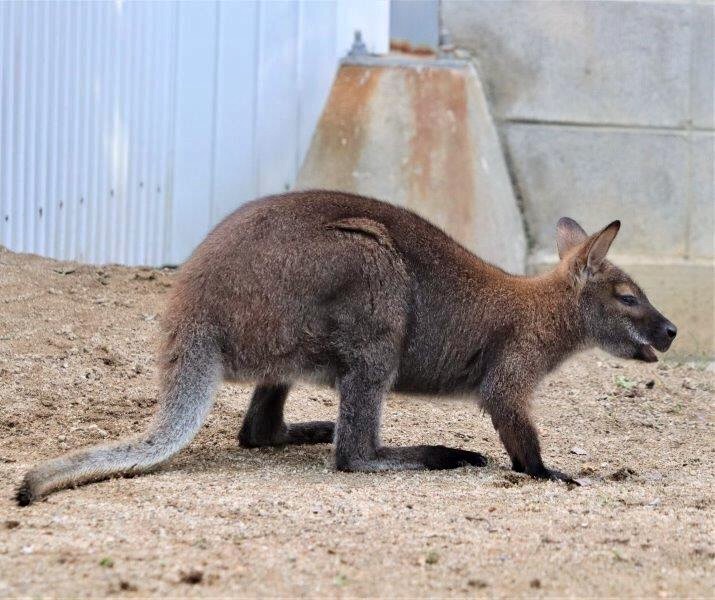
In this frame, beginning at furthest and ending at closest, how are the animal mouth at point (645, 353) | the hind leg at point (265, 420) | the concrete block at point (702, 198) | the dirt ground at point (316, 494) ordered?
the concrete block at point (702, 198) < the animal mouth at point (645, 353) < the hind leg at point (265, 420) < the dirt ground at point (316, 494)

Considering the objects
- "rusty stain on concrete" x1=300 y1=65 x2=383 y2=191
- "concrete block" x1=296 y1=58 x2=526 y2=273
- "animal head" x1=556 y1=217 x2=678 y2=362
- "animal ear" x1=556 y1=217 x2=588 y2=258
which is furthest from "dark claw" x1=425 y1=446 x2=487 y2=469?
"rusty stain on concrete" x1=300 y1=65 x2=383 y2=191

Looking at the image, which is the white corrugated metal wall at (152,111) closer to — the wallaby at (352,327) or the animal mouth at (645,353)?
the wallaby at (352,327)

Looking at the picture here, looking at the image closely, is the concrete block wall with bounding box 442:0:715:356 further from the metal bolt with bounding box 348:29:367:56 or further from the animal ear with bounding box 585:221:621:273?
the animal ear with bounding box 585:221:621:273

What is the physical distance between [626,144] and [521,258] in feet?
4.21

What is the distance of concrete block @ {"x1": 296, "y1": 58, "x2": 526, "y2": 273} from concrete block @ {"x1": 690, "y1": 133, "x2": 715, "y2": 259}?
1.63 metres

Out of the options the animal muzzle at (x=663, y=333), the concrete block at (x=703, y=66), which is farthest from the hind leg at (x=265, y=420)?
the concrete block at (x=703, y=66)

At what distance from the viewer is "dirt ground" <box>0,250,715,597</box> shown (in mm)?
3777

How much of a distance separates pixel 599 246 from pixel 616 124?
396 centimetres

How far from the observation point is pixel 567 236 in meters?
6.80

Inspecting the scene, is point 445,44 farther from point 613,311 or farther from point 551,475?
point 551,475

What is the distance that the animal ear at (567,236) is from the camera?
6746mm

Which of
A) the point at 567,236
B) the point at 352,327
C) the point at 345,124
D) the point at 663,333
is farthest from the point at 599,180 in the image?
the point at 352,327

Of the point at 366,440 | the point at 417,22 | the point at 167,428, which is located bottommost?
the point at 366,440

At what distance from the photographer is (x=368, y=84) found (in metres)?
9.45
